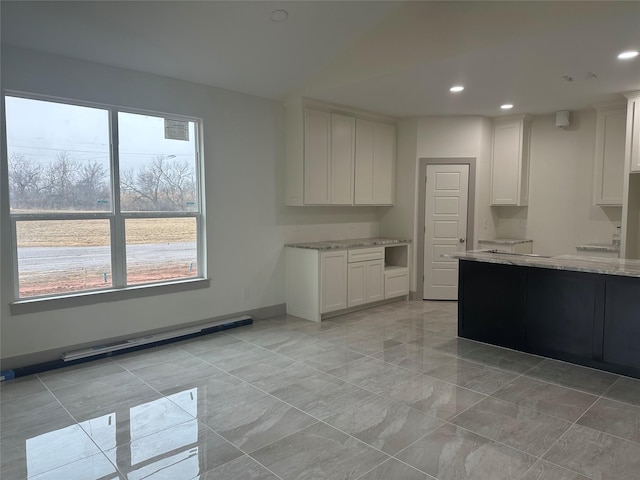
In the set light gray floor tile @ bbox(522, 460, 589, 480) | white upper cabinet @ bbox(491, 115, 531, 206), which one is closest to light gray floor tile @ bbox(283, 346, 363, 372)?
light gray floor tile @ bbox(522, 460, 589, 480)

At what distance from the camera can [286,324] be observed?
5285mm

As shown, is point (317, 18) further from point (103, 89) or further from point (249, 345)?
point (249, 345)

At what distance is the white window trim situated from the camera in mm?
3729

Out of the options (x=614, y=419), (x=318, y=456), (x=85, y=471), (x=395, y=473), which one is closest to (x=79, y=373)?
(x=85, y=471)

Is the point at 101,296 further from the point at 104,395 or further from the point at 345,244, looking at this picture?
the point at 345,244

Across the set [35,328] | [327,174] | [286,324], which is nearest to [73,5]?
[35,328]

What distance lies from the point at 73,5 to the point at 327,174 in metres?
3.29

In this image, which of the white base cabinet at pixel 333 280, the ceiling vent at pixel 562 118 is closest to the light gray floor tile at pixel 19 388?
the white base cabinet at pixel 333 280

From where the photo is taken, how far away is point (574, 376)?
11.9 feet

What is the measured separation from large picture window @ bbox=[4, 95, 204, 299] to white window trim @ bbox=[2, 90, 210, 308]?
0.04 feet

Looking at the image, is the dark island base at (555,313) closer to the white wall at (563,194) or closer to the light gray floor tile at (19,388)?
the white wall at (563,194)

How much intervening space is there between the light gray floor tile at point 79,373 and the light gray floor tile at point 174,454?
1223 millimetres

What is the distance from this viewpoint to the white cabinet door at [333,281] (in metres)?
5.34

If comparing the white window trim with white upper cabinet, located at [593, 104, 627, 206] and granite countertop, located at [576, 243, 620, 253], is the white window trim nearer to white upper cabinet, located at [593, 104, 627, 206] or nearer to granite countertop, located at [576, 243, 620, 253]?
granite countertop, located at [576, 243, 620, 253]
